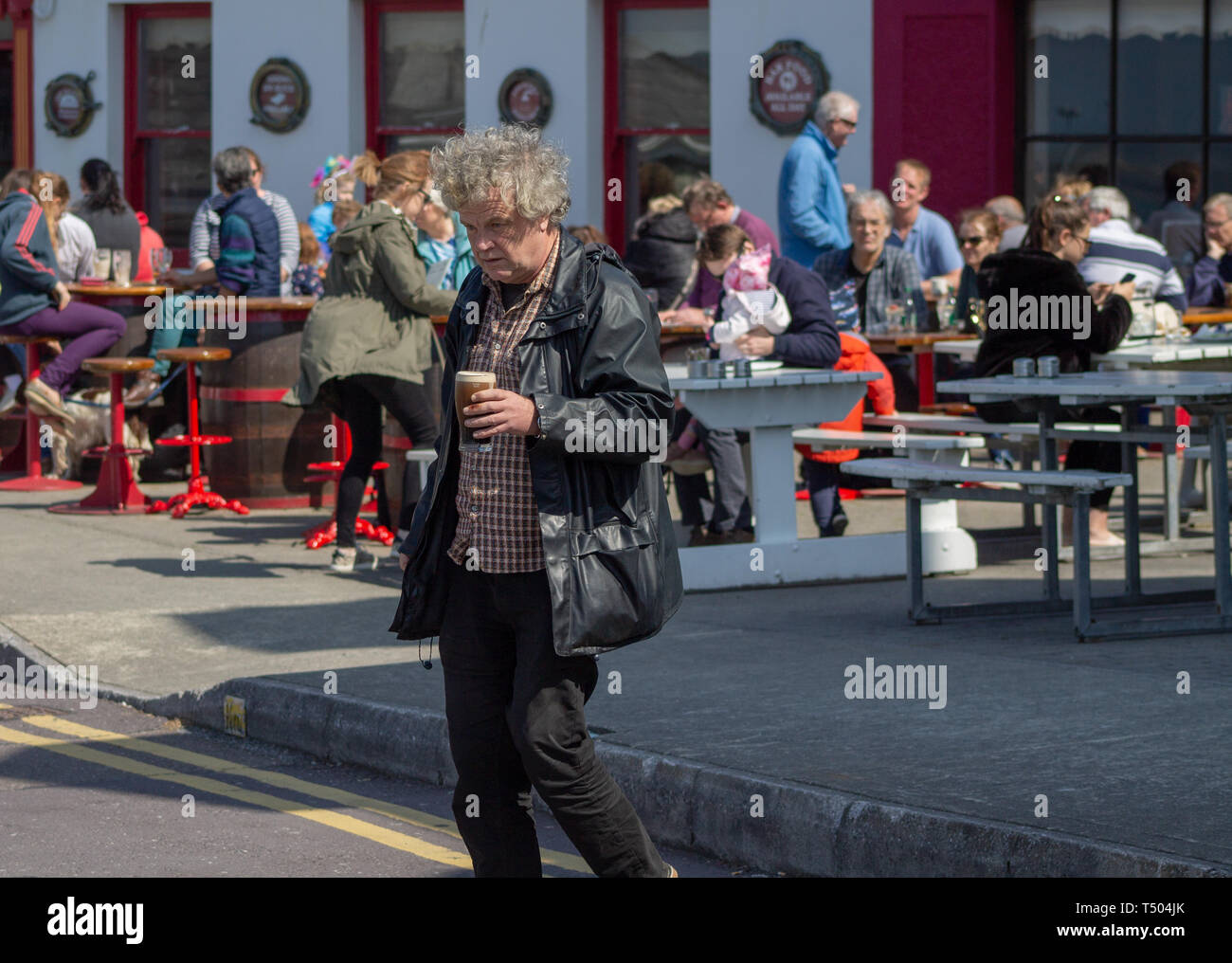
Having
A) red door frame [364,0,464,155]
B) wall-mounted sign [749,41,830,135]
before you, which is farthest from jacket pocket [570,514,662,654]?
red door frame [364,0,464,155]

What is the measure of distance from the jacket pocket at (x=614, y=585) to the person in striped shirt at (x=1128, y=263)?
6.78 metres

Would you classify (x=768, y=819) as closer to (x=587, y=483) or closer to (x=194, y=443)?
(x=587, y=483)

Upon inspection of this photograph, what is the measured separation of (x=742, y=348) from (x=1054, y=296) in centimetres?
149

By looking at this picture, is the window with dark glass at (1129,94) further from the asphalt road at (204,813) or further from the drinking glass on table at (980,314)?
the asphalt road at (204,813)

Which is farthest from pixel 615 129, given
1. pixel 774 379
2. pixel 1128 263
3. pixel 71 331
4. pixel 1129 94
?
pixel 774 379

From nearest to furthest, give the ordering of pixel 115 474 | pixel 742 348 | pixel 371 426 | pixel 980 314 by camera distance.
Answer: pixel 742 348 → pixel 371 426 → pixel 980 314 → pixel 115 474

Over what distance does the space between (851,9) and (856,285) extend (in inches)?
175

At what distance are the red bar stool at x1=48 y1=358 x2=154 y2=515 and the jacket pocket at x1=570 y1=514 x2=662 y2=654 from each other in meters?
8.66

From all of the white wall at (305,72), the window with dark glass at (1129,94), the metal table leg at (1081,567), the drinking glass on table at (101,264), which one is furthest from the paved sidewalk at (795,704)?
the white wall at (305,72)

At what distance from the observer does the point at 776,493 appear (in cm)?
980

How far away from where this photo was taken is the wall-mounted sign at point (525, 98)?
17.7 meters

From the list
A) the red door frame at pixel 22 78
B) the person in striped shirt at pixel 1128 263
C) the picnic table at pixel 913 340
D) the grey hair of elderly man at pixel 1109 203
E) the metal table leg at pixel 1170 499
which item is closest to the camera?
the metal table leg at pixel 1170 499
